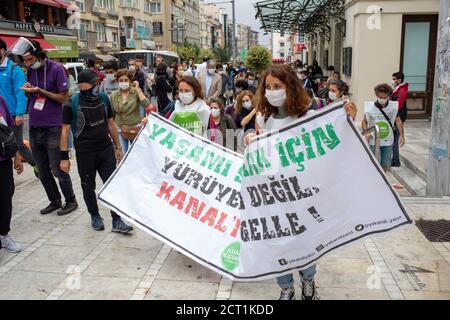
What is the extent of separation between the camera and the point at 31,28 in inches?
1181

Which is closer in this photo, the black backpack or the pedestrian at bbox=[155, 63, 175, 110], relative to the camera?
the black backpack

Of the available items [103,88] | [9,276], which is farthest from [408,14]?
[9,276]

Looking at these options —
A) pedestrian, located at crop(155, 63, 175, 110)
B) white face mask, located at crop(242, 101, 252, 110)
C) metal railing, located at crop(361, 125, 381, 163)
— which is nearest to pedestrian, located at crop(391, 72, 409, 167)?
metal railing, located at crop(361, 125, 381, 163)

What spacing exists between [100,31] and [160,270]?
154 ft

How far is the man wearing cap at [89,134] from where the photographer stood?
503 centimetres

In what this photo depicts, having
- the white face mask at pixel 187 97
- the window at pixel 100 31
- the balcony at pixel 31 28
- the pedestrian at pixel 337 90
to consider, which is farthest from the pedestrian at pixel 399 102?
the window at pixel 100 31

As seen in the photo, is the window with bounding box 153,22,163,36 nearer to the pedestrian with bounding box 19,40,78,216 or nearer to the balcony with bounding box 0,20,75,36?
the balcony with bounding box 0,20,75,36

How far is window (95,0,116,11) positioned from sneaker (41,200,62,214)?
1745 inches

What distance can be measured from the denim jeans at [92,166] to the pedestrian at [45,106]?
28.0 inches

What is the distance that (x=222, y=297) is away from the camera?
3.81m

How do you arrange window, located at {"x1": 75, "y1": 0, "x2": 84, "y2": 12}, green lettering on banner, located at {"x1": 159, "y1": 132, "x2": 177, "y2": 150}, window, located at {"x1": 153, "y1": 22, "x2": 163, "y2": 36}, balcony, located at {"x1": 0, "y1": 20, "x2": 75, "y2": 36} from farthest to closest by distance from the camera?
window, located at {"x1": 153, "y1": 22, "x2": 163, "y2": 36}, window, located at {"x1": 75, "y1": 0, "x2": 84, "y2": 12}, balcony, located at {"x1": 0, "y1": 20, "x2": 75, "y2": 36}, green lettering on banner, located at {"x1": 159, "y1": 132, "x2": 177, "y2": 150}

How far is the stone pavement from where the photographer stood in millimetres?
3885

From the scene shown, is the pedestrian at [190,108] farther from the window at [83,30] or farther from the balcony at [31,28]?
the window at [83,30]

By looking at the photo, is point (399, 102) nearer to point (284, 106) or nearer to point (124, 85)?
point (124, 85)
